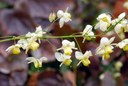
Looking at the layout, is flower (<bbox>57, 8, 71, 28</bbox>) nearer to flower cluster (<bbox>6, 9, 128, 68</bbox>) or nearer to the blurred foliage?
flower cluster (<bbox>6, 9, 128, 68</bbox>)

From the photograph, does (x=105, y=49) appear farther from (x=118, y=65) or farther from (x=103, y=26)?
(x=118, y=65)

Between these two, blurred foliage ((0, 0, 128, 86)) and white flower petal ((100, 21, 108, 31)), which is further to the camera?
blurred foliage ((0, 0, 128, 86))

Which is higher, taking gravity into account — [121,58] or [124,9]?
[124,9]

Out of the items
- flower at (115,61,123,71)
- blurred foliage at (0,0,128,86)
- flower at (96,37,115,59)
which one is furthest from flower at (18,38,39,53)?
flower at (115,61,123,71)

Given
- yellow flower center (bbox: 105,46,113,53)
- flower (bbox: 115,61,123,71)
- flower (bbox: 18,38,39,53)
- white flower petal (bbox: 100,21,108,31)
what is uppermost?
flower (bbox: 115,61,123,71)

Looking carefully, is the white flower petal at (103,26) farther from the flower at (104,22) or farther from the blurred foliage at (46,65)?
the blurred foliage at (46,65)

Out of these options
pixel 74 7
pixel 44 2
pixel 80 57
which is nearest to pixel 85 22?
pixel 74 7

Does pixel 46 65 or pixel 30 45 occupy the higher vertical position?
pixel 46 65

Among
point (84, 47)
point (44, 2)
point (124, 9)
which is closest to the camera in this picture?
point (84, 47)

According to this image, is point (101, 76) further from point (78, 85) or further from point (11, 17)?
point (11, 17)

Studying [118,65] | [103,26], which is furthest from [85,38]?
[118,65]

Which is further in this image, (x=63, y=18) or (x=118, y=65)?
(x=118, y=65)
